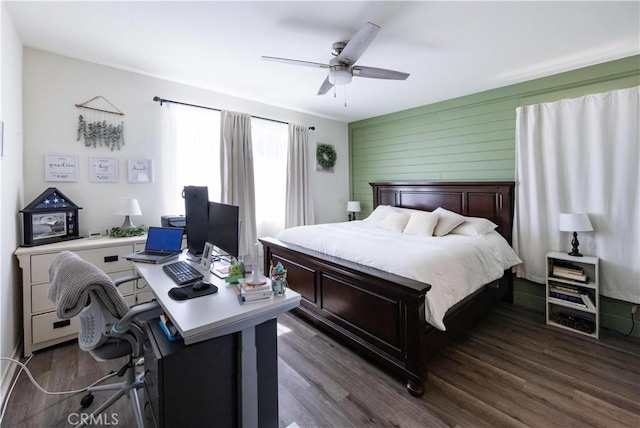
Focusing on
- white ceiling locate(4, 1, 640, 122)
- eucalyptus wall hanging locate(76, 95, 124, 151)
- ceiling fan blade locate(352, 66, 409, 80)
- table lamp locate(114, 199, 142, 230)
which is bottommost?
table lamp locate(114, 199, 142, 230)

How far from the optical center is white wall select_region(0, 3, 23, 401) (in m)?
1.91

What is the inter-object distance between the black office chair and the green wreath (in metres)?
3.79

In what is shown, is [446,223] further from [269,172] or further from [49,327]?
[49,327]

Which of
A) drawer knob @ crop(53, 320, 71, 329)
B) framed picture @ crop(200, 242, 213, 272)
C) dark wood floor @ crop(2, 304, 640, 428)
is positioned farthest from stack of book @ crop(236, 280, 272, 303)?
drawer knob @ crop(53, 320, 71, 329)

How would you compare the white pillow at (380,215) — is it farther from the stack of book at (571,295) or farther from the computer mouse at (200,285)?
the computer mouse at (200,285)

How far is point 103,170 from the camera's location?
2898 mm

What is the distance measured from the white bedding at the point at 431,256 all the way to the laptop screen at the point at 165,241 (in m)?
1.23

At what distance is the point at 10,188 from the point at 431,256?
3.29 metres

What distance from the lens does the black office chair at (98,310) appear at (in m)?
1.29

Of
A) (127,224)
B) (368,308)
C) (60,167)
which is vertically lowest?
(368,308)

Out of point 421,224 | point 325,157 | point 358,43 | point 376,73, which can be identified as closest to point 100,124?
point 358,43

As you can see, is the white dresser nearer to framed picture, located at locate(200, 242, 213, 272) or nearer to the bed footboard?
framed picture, located at locate(200, 242, 213, 272)

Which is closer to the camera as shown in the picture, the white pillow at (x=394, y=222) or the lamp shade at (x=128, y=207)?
the lamp shade at (x=128, y=207)

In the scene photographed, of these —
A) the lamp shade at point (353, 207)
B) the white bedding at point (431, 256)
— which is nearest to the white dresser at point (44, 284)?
the white bedding at point (431, 256)
